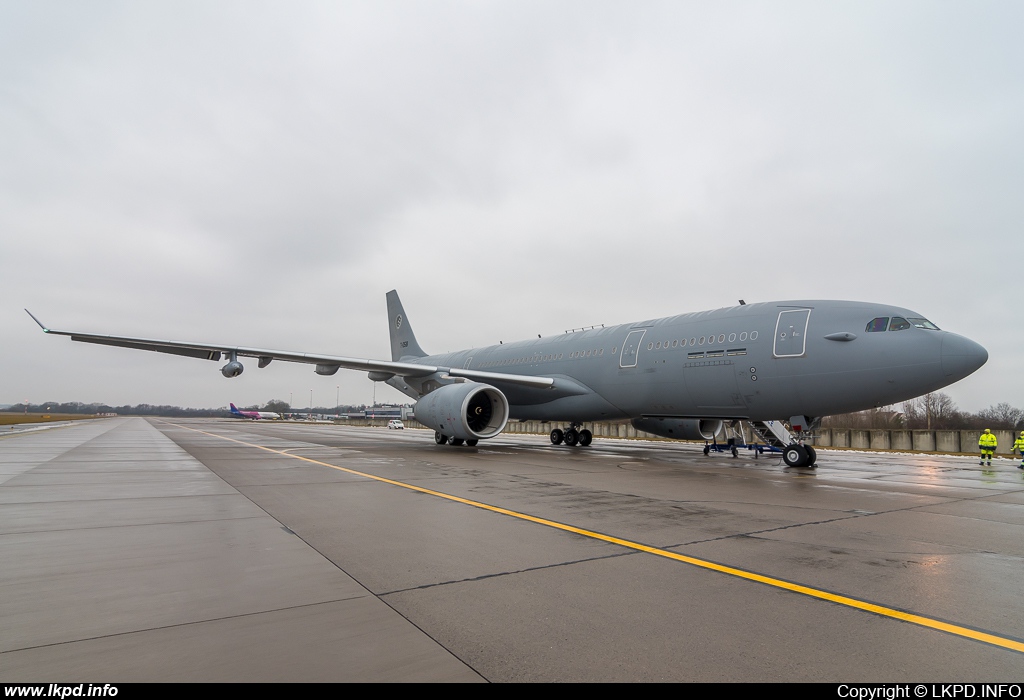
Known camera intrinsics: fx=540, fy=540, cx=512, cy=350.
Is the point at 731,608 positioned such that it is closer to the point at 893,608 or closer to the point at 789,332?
the point at 893,608

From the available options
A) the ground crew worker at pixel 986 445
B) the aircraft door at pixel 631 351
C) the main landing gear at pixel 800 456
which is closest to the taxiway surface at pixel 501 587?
the main landing gear at pixel 800 456

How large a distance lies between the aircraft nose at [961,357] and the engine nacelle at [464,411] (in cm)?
1064

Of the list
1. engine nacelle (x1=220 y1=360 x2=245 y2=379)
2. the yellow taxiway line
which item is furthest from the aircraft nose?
engine nacelle (x1=220 y1=360 x2=245 y2=379)

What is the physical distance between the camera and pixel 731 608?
11.0 ft

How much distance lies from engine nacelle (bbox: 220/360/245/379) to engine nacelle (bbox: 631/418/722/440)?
1270 cm

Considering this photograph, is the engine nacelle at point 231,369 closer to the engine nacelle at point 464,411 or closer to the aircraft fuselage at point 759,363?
the engine nacelle at point 464,411

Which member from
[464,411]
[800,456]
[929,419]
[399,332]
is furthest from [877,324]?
[929,419]

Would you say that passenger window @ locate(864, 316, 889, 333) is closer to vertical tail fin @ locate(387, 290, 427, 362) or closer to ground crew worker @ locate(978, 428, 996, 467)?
ground crew worker @ locate(978, 428, 996, 467)

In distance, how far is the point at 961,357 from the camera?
11.0m

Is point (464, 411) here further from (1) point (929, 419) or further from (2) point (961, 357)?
(1) point (929, 419)

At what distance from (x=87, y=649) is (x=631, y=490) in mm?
7367

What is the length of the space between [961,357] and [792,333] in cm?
314

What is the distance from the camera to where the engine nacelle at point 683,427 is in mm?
17766

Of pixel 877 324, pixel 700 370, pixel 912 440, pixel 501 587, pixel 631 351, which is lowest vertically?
pixel 501 587
